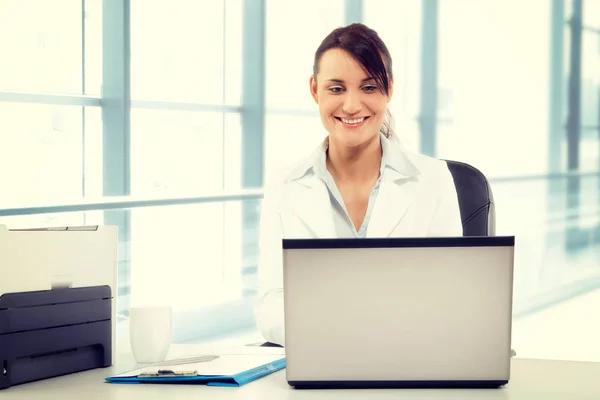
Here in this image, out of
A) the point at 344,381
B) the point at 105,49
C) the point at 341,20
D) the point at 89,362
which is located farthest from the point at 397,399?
the point at 341,20

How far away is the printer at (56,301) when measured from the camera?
4.48 ft

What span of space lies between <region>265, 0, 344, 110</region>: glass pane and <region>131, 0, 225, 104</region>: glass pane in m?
0.42

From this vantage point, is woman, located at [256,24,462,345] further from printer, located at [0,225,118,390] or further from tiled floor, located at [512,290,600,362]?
tiled floor, located at [512,290,600,362]

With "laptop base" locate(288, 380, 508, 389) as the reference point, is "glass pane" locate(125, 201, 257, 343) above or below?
below

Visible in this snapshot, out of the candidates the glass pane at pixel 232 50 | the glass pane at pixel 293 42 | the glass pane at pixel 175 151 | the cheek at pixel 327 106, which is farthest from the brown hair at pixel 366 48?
the glass pane at pixel 293 42

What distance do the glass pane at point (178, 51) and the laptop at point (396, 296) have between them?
4.22 metres

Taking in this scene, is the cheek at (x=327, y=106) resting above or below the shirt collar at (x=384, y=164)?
above

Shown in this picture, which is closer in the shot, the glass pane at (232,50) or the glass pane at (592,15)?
the glass pane at (232,50)

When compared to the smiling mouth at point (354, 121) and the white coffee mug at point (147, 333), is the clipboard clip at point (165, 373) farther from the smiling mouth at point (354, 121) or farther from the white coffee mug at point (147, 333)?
the smiling mouth at point (354, 121)

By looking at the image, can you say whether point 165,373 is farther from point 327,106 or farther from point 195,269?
point 195,269

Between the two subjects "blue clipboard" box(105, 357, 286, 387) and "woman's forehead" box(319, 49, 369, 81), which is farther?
"woman's forehead" box(319, 49, 369, 81)

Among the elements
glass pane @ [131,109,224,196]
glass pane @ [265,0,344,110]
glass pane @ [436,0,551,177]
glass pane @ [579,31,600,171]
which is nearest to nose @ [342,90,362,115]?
glass pane @ [131,109,224,196]

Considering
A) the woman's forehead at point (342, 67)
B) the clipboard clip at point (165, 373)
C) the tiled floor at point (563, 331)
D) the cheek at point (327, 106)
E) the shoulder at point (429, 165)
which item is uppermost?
the woman's forehead at point (342, 67)

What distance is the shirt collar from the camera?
223 cm
